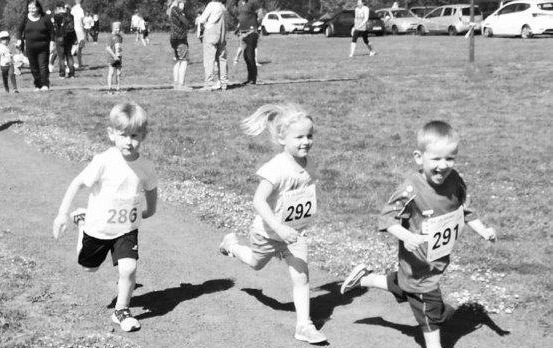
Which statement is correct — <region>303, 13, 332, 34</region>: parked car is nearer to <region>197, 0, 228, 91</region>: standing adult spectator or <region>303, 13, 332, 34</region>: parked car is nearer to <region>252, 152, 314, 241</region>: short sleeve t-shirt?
<region>197, 0, 228, 91</region>: standing adult spectator

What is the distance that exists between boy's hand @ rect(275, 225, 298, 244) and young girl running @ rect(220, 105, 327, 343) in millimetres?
70

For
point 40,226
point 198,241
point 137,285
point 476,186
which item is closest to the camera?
point 137,285

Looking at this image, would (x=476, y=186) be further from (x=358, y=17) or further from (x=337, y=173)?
(x=358, y=17)

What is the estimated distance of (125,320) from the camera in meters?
5.50

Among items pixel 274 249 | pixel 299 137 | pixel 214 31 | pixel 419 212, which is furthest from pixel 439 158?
pixel 214 31

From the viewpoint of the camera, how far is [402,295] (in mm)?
5277

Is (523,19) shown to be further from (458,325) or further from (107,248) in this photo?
(107,248)

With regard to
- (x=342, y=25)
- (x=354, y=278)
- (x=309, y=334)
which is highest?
(x=354, y=278)

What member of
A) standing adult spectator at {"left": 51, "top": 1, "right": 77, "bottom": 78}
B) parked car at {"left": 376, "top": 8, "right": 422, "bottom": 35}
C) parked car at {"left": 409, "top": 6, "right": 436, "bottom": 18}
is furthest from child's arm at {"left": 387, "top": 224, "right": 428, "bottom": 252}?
parked car at {"left": 409, "top": 6, "right": 436, "bottom": 18}

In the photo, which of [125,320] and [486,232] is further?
[125,320]

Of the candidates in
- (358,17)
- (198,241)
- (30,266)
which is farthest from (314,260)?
(358,17)

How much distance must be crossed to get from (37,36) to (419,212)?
1390 cm

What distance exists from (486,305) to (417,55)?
74.4ft

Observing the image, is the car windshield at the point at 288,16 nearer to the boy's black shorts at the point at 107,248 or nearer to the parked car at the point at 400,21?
the parked car at the point at 400,21
